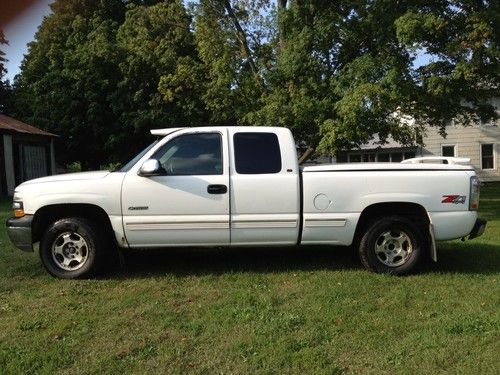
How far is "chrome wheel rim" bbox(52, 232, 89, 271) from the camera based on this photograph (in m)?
6.55

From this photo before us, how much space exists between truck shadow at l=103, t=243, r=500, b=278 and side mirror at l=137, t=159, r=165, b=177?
125cm

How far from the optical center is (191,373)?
398cm

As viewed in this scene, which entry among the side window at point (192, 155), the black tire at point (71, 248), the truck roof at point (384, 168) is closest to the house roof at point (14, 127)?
the black tire at point (71, 248)

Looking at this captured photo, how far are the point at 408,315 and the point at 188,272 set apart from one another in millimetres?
2806

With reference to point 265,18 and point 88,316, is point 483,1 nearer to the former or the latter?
point 265,18

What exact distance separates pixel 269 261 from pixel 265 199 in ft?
4.27

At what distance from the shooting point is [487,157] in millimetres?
35938

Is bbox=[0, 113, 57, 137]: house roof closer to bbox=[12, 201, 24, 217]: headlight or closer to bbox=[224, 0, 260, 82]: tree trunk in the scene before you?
bbox=[224, 0, 260, 82]: tree trunk

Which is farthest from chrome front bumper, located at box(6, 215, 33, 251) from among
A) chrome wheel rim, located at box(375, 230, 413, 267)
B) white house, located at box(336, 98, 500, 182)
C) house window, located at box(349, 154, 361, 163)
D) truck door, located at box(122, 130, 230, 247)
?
house window, located at box(349, 154, 361, 163)

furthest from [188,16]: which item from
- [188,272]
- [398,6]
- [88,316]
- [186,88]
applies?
[88,316]

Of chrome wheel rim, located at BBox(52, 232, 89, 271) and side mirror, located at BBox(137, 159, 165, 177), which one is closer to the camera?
side mirror, located at BBox(137, 159, 165, 177)

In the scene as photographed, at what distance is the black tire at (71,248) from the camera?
648 cm

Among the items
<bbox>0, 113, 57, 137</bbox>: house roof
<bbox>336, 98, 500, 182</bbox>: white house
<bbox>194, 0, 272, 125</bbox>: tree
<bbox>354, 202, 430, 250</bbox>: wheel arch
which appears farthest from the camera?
<bbox>336, 98, 500, 182</bbox>: white house

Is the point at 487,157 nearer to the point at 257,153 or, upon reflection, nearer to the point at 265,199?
the point at 257,153
